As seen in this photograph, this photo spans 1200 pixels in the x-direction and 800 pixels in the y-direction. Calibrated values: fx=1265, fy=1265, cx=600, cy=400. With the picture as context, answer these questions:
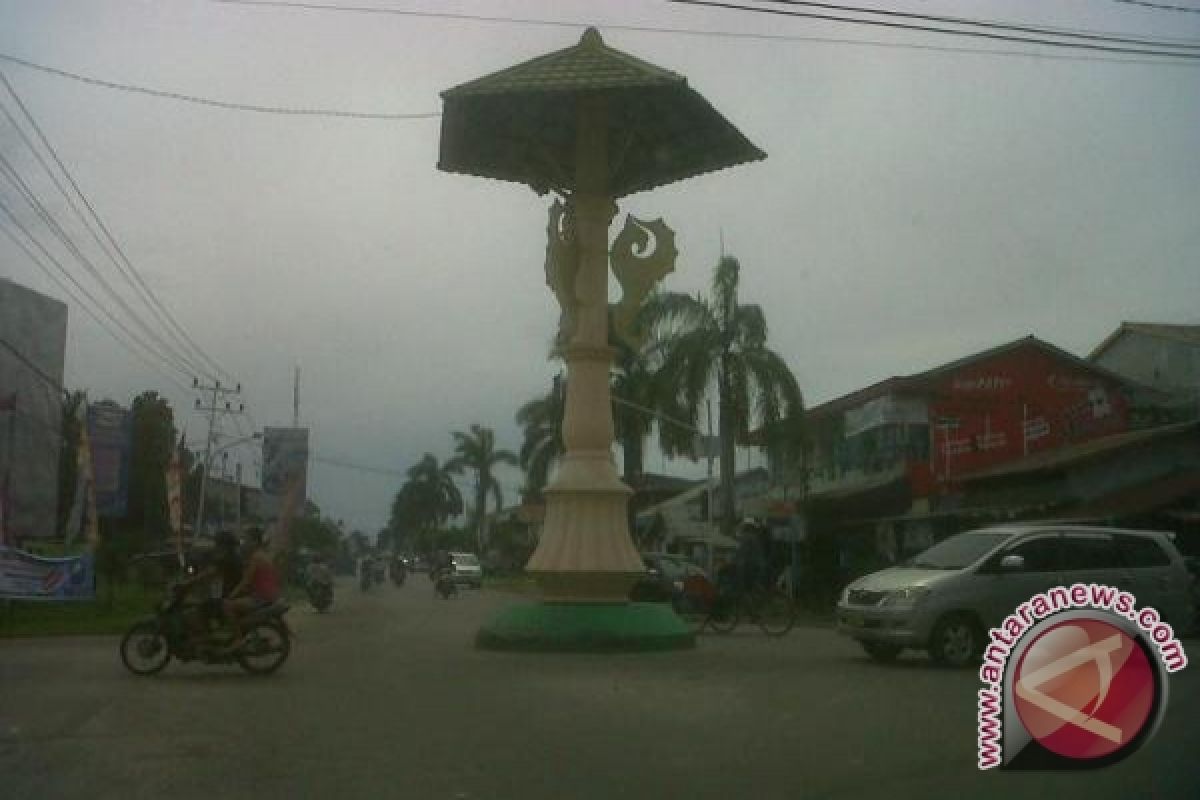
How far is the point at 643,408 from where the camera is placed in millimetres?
37812

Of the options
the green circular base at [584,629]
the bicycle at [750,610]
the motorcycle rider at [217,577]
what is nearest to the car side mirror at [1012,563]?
the green circular base at [584,629]

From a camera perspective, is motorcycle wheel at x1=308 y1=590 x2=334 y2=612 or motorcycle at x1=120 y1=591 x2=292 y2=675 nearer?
motorcycle at x1=120 y1=591 x2=292 y2=675

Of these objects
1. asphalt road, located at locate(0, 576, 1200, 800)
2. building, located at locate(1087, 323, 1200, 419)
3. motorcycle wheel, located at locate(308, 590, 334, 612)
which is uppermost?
building, located at locate(1087, 323, 1200, 419)

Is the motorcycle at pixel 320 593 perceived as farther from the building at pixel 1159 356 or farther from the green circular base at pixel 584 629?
the building at pixel 1159 356

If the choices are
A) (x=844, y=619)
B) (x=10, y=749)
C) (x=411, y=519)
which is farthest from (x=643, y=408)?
(x=411, y=519)

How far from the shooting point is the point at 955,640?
576 inches

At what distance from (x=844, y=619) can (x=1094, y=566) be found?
3.11 metres

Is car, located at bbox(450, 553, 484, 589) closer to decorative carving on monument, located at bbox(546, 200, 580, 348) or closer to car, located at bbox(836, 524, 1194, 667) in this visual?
decorative carving on monument, located at bbox(546, 200, 580, 348)

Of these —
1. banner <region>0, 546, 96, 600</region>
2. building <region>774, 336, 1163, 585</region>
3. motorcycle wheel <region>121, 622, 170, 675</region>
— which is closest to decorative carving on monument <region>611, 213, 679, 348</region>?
motorcycle wheel <region>121, 622, 170, 675</region>

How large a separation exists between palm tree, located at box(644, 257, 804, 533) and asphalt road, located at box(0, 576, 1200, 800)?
65.5 ft

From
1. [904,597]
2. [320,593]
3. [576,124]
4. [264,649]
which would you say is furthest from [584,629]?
[320,593]

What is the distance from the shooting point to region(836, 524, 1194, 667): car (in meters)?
14.6

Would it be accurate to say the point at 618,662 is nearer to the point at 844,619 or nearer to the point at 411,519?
the point at 844,619

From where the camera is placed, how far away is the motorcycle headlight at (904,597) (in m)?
14.6
